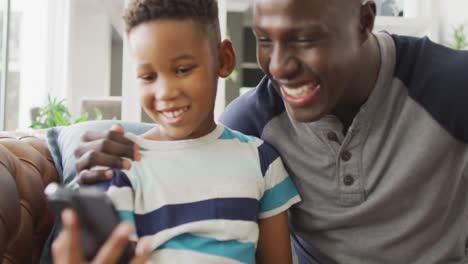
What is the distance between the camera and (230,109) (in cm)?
146

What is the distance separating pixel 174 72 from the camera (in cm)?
106

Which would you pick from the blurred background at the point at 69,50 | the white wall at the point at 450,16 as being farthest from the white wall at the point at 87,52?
the white wall at the point at 450,16

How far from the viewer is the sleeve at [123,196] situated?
103 centimetres

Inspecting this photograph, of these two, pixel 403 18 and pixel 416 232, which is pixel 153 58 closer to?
pixel 416 232

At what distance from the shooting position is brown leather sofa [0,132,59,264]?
1.09 metres

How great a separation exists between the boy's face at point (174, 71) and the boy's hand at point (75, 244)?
37cm

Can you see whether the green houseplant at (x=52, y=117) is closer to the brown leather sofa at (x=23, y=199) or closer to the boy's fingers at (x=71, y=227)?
the brown leather sofa at (x=23, y=199)

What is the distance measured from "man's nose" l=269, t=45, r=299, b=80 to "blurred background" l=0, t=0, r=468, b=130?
5.29 feet

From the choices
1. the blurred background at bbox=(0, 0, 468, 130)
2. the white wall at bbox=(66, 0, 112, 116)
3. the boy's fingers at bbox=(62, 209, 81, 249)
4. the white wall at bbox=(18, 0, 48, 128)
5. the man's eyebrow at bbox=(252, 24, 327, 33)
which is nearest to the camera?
the boy's fingers at bbox=(62, 209, 81, 249)

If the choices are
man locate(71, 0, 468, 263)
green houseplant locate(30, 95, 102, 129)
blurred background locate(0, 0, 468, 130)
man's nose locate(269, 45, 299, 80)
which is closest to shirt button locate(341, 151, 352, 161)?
man locate(71, 0, 468, 263)

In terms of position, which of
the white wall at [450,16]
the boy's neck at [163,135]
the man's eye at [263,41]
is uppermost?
the white wall at [450,16]

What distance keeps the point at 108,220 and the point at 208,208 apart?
35cm

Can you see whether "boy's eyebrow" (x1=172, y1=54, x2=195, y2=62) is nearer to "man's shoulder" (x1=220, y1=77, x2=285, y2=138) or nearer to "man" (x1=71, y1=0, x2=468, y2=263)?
"man" (x1=71, y1=0, x2=468, y2=263)

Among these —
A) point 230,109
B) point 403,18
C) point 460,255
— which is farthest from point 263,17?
point 403,18
